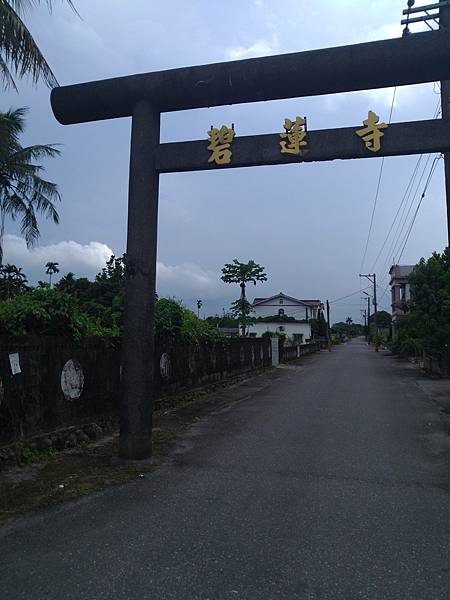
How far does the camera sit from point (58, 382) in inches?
327

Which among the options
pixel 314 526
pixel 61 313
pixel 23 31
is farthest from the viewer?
pixel 23 31

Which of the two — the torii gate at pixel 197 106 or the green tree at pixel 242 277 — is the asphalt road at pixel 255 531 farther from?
the green tree at pixel 242 277

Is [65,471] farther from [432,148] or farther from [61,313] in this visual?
[432,148]

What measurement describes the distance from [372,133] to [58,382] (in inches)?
231

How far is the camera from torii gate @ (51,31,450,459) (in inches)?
271

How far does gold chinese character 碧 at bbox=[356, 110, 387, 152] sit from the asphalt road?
13.9 ft

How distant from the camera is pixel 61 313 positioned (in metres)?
8.56

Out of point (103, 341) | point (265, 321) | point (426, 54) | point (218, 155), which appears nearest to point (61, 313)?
point (103, 341)

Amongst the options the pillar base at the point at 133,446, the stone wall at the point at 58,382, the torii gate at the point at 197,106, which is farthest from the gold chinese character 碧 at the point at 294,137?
the stone wall at the point at 58,382

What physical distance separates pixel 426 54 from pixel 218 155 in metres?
2.93

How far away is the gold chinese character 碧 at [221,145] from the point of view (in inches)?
291

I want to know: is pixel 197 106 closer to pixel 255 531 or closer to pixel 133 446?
pixel 133 446

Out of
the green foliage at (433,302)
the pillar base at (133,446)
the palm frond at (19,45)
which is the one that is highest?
the palm frond at (19,45)

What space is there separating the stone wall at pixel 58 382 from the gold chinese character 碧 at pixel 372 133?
5.41 metres
